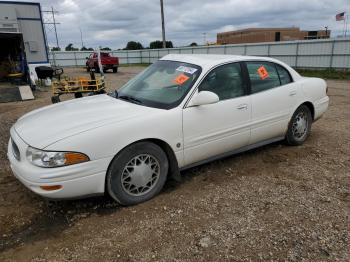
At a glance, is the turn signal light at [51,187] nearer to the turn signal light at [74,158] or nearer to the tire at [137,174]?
the turn signal light at [74,158]

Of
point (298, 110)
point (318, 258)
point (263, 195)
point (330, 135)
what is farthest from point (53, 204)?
point (330, 135)

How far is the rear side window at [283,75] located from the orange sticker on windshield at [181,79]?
169 cm

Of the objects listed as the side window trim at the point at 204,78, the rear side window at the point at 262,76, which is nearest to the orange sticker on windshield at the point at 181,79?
the side window trim at the point at 204,78

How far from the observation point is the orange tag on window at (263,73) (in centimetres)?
441

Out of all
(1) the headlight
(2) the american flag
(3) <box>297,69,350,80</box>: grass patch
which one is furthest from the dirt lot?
(2) the american flag

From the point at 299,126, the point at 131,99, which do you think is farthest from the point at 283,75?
the point at 131,99

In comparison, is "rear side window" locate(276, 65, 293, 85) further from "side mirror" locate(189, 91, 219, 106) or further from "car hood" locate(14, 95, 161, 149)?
"car hood" locate(14, 95, 161, 149)

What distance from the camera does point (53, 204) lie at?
134 inches

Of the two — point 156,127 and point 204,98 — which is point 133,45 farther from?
point 156,127

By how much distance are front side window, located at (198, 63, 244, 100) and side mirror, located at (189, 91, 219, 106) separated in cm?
18

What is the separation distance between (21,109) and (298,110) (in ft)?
27.9

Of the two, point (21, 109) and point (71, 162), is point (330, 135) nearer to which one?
point (71, 162)

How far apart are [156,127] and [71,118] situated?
924 mm

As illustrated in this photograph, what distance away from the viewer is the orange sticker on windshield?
3.78 meters
